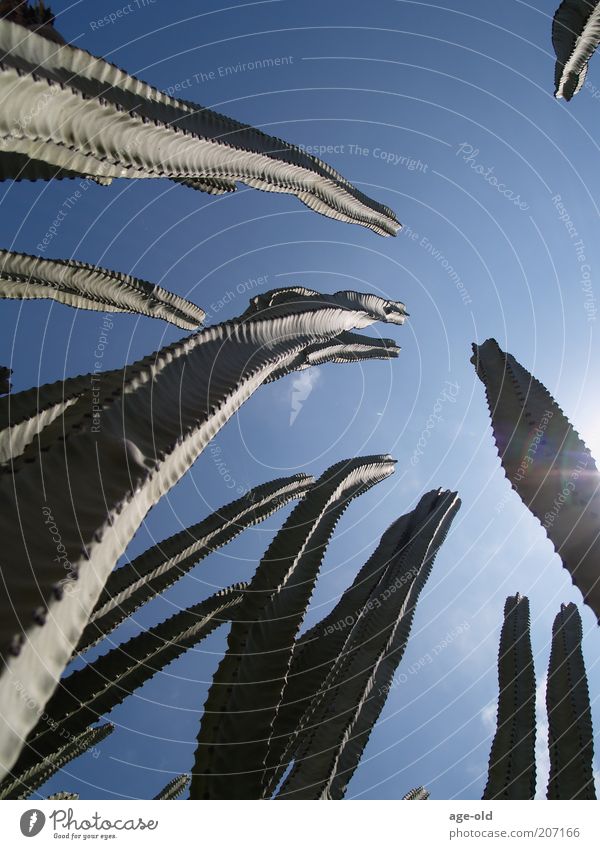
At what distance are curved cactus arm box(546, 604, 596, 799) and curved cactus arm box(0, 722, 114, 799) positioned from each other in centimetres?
342

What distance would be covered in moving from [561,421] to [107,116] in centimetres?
270

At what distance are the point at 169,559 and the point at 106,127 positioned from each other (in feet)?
11.1

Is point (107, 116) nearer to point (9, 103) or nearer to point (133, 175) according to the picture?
point (133, 175)

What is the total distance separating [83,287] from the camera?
4414 mm

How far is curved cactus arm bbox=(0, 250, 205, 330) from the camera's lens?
4.02m

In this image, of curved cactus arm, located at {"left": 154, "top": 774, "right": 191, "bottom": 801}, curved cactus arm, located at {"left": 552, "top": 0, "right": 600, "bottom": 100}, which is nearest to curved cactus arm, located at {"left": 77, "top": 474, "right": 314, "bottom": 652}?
curved cactus arm, located at {"left": 552, "top": 0, "right": 600, "bottom": 100}

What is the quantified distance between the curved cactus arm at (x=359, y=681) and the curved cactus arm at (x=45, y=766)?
4.79 ft

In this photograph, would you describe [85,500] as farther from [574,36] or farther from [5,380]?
[574,36]

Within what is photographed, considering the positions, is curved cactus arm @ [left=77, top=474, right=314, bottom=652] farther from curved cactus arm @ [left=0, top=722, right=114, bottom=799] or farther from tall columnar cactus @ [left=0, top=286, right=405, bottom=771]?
tall columnar cactus @ [left=0, top=286, right=405, bottom=771]
